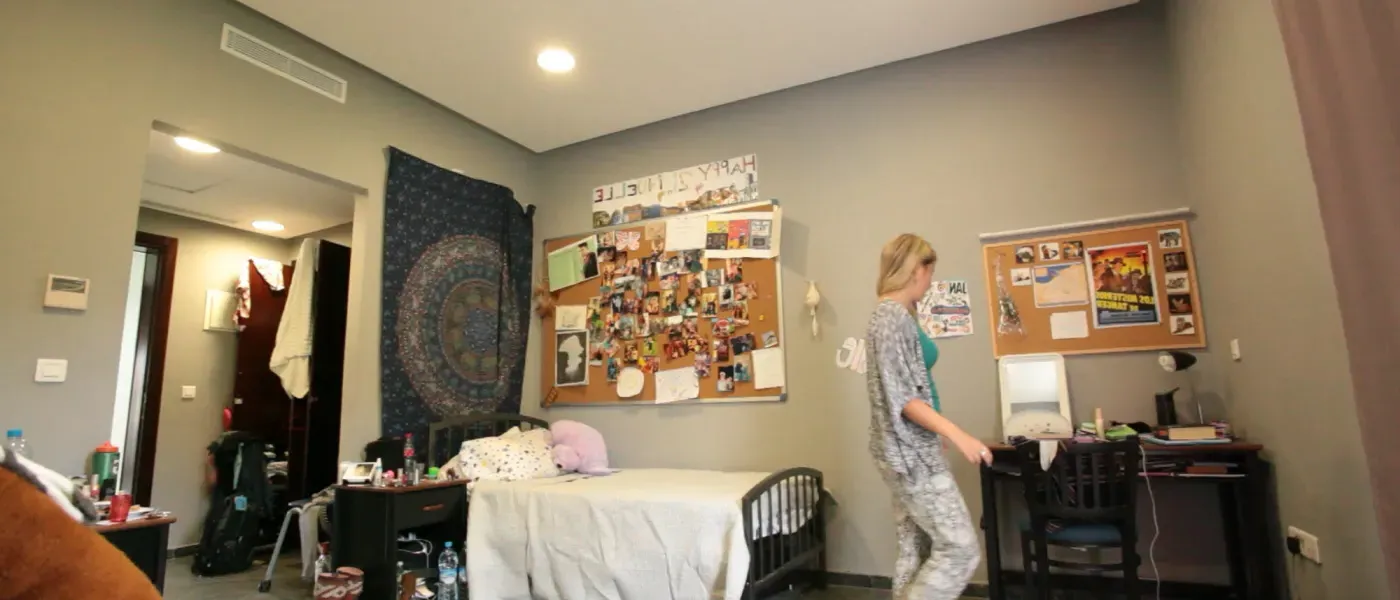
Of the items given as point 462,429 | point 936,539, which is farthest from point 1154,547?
point 462,429

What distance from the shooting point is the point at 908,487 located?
2.02m

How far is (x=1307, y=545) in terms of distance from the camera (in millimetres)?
2174

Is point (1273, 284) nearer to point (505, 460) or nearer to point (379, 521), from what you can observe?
point (505, 460)

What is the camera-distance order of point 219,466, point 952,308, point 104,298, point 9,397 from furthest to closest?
point 219,466, point 952,308, point 104,298, point 9,397

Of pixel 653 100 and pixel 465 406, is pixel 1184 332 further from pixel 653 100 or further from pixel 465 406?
pixel 465 406

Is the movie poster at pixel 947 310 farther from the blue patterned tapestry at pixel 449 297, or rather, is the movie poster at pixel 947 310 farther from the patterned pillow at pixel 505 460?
the blue patterned tapestry at pixel 449 297

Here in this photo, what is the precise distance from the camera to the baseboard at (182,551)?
13.5 feet

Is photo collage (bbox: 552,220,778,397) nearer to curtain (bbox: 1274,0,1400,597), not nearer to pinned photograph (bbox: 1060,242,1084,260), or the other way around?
pinned photograph (bbox: 1060,242,1084,260)

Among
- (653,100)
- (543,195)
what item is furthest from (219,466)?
(653,100)

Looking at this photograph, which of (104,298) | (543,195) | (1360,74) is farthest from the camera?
(543,195)

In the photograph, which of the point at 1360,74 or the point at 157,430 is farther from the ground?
the point at 1360,74

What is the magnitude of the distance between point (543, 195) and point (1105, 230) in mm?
3278

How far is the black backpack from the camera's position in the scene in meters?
3.72

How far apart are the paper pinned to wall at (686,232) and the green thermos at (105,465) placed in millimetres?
2573
